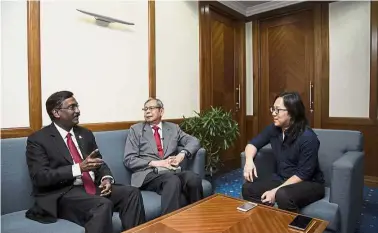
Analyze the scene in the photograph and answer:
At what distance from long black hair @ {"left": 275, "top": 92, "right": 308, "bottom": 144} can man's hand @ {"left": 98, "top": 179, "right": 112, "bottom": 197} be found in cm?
147

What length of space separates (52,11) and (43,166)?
1.41 metres

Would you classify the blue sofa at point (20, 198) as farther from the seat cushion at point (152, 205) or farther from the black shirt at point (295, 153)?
the black shirt at point (295, 153)

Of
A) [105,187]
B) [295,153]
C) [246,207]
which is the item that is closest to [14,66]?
[105,187]

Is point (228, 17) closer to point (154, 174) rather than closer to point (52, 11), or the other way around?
point (52, 11)

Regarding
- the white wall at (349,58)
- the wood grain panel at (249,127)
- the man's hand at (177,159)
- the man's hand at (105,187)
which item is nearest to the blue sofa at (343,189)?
the man's hand at (177,159)

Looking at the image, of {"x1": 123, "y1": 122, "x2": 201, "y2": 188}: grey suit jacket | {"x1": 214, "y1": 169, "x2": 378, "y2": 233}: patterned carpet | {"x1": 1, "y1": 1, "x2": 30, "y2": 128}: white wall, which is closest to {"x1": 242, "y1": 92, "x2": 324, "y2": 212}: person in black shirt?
{"x1": 123, "y1": 122, "x2": 201, "y2": 188}: grey suit jacket

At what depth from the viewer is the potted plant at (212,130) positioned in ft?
10.4

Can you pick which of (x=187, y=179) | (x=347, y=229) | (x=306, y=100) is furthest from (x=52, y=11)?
(x=306, y=100)

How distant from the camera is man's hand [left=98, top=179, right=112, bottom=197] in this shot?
1.85 metres

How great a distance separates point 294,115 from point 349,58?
7.75ft

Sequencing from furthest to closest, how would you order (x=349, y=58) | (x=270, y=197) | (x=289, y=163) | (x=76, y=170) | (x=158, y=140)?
(x=349, y=58)
(x=158, y=140)
(x=289, y=163)
(x=270, y=197)
(x=76, y=170)

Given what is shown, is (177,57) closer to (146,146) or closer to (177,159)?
(146,146)

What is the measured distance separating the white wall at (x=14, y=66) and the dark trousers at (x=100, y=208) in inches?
Result: 32.7

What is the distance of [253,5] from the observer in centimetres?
447
